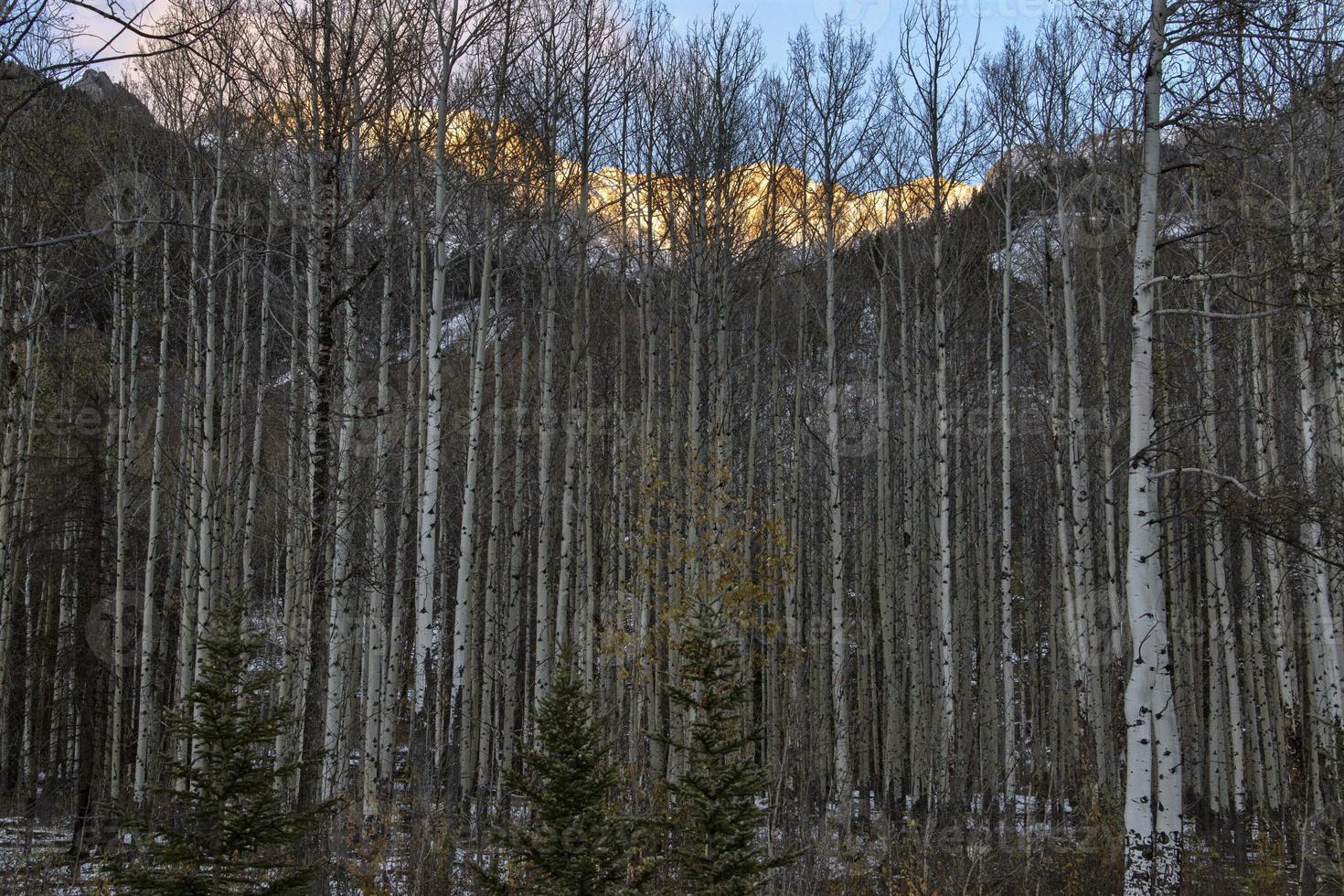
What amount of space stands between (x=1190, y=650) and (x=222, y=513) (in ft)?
52.9

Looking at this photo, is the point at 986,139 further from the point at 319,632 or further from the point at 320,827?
the point at 320,827

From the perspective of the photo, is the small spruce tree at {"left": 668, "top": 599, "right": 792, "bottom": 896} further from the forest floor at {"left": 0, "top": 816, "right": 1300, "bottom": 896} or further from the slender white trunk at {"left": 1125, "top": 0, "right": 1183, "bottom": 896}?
the slender white trunk at {"left": 1125, "top": 0, "right": 1183, "bottom": 896}

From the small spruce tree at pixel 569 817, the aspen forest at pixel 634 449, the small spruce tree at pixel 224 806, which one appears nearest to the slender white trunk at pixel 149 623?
the aspen forest at pixel 634 449

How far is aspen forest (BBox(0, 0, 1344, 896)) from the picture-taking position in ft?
19.8

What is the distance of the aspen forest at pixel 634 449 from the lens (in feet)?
19.8

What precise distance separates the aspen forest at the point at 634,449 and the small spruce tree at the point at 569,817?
39 millimetres

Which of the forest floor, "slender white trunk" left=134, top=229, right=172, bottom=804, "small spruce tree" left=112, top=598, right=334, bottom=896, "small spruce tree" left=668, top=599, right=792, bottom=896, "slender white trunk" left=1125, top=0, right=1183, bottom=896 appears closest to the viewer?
"small spruce tree" left=112, top=598, right=334, bottom=896

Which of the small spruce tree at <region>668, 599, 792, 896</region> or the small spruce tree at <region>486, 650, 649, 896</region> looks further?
the small spruce tree at <region>668, 599, 792, 896</region>

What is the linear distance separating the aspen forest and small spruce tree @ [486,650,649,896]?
1.5 inches

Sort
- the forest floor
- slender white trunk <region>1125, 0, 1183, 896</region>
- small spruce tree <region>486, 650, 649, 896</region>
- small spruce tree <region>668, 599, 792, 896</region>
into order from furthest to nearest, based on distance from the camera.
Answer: the forest floor
slender white trunk <region>1125, 0, 1183, 896</region>
small spruce tree <region>668, 599, 792, 896</region>
small spruce tree <region>486, 650, 649, 896</region>

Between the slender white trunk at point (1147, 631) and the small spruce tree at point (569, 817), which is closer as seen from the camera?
the small spruce tree at point (569, 817)

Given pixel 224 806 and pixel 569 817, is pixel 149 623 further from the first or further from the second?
pixel 569 817

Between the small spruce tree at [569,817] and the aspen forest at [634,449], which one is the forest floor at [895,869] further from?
the small spruce tree at [569,817]

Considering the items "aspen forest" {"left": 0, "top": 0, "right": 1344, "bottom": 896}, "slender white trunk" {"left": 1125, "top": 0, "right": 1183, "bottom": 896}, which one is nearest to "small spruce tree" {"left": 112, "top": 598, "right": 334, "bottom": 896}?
"aspen forest" {"left": 0, "top": 0, "right": 1344, "bottom": 896}
